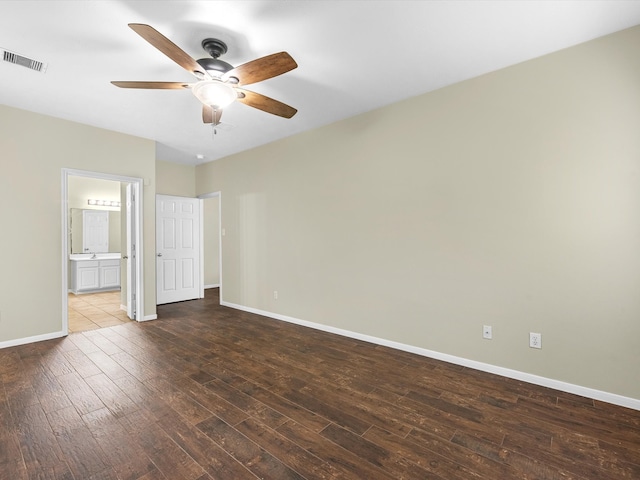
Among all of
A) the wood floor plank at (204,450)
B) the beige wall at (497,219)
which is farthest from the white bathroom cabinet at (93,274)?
the wood floor plank at (204,450)

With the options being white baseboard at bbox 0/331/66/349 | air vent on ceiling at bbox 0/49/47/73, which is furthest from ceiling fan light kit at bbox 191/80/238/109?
white baseboard at bbox 0/331/66/349

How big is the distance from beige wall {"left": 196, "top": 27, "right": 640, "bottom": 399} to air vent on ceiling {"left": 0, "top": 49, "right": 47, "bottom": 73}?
2792 mm

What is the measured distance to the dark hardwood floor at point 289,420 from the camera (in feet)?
5.47

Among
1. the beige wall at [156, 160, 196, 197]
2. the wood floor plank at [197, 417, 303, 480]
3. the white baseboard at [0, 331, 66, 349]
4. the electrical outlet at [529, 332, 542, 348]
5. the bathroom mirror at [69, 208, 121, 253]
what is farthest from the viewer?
the bathroom mirror at [69, 208, 121, 253]

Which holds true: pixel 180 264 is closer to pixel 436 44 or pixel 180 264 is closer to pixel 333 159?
pixel 333 159

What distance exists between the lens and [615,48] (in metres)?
2.30

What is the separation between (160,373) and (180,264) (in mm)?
3463

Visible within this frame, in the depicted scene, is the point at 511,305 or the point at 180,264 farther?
the point at 180,264

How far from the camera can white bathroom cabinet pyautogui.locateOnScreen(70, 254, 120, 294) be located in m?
6.95

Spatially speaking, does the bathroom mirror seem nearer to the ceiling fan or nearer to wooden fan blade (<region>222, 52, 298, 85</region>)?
the ceiling fan

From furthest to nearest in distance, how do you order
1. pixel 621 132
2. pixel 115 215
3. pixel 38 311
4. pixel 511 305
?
1. pixel 115 215
2. pixel 38 311
3. pixel 511 305
4. pixel 621 132

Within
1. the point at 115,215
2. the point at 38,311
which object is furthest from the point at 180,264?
the point at 115,215

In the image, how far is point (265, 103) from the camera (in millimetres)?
2605

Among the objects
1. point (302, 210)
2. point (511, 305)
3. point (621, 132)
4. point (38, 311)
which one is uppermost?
point (621, 132)
